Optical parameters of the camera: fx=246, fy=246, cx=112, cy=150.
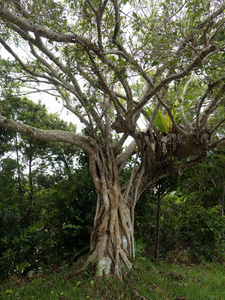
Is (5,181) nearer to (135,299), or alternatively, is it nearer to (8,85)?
(8,85)

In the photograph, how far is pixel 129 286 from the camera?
376 cm

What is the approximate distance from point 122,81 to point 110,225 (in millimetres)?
2609

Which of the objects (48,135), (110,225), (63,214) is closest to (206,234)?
(110,225)

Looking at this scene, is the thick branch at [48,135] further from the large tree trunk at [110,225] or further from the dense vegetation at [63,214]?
the dense vegetation at [63,214]

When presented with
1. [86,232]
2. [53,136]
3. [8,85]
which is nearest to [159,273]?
[86,232]

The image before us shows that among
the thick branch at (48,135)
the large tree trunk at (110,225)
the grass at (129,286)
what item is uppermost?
the thick branch at (48,135)

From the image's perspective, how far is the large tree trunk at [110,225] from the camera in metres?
4.14

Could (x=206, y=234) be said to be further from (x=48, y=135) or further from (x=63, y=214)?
(x=48, y=135)

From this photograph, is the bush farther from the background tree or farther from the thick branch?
the thick branch

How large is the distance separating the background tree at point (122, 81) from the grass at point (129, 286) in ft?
0.95

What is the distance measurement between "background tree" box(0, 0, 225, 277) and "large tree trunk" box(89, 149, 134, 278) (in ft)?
0.06

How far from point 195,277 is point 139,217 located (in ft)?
6.45

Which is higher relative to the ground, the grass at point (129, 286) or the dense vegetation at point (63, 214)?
the dense vegetation at point (63, 214)

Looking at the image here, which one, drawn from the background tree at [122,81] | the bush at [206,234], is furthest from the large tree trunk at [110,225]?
the bush at [206,234]
